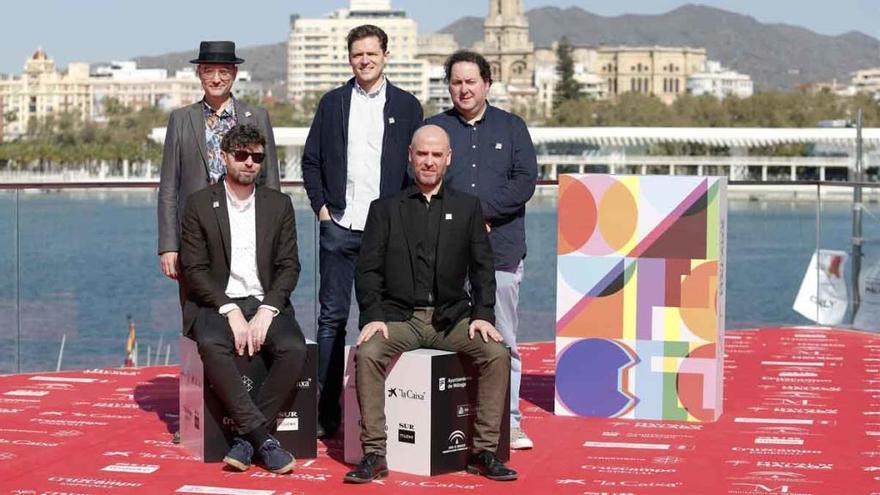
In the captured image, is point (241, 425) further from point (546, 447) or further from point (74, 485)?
point (546, 447)

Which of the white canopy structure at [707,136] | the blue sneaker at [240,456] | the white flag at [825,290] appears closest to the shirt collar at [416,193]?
the blue sneaker at [240,456]

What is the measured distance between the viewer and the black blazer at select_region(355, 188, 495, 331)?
Answer: 4867 millimetres

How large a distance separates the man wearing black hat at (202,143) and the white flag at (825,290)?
477 cm

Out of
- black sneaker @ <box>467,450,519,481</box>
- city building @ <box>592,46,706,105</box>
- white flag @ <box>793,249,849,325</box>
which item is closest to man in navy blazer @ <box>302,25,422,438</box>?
black sneaker @ <box>467,450,519,481</box>

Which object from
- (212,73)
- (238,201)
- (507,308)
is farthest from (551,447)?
(212,73)

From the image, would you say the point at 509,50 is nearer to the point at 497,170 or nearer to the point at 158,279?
the point at 158,279

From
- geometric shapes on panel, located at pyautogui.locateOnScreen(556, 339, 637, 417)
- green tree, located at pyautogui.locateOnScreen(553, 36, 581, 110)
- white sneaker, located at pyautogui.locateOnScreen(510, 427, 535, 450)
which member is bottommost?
white sneaker, located at pyautogui.locateOnScreen(510, 427, 535, 450)

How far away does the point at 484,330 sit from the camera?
15.7 feet

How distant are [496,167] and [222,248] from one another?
0.93 metres

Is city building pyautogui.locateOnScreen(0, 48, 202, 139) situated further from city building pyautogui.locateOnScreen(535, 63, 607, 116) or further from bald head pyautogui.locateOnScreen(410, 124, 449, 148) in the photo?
bald head pyautogui.locateOnScreen(410, 124, 449, 148)

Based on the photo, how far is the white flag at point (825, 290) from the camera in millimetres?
9227

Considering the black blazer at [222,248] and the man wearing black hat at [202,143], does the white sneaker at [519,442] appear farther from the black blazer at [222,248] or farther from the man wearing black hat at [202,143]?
the man wearing black hat at [202,143]

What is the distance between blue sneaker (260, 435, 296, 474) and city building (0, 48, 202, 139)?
167 metres

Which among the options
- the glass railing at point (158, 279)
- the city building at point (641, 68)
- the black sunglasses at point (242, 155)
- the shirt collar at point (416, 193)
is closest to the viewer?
the shirt collar at point (416, 193)
